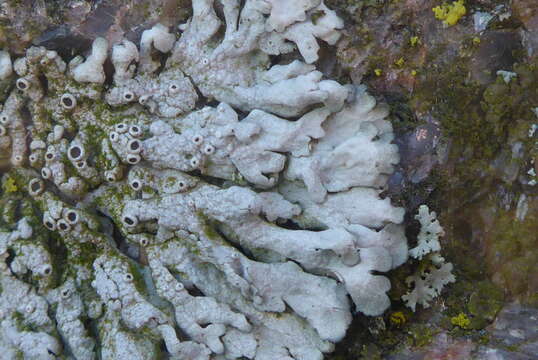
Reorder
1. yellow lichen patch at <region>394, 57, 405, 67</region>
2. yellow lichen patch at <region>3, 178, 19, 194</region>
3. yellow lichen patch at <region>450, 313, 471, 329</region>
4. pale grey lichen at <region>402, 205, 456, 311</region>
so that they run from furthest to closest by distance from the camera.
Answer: yellow lichen patch at <region>3, 178, 19, 194</region> < yellow lichen patch at <region>394, 57, 405, 67</region> < pale grey lichen at <region>402, 205, 456, 311</region> < yellow lichen patch at <region>450, 313, 471, 329</region>

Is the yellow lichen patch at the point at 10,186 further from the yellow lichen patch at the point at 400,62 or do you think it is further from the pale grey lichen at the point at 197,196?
the yellow lichen patch at the point at 400,62

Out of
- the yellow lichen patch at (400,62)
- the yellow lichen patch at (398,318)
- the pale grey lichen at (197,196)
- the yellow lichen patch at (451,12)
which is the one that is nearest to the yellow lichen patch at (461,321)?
the yellow lichen patch at (398,318)

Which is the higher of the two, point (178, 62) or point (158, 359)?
point (178, 62)

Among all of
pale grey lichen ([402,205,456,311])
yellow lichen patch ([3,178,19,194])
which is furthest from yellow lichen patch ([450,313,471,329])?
yellow lichen patch ([3,178,19,194])

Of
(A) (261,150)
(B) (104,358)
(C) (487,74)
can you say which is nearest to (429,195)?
(C) (487,74)

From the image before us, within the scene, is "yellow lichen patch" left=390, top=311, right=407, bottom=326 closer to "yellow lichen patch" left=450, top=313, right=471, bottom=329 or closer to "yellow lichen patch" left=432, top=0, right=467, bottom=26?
"yellow lichen patch" left=450, top=313, right=471, bottom=329

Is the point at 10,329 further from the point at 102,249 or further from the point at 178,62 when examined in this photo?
the point at 178,62

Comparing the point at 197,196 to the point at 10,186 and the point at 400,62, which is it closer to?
the point at 10,186
